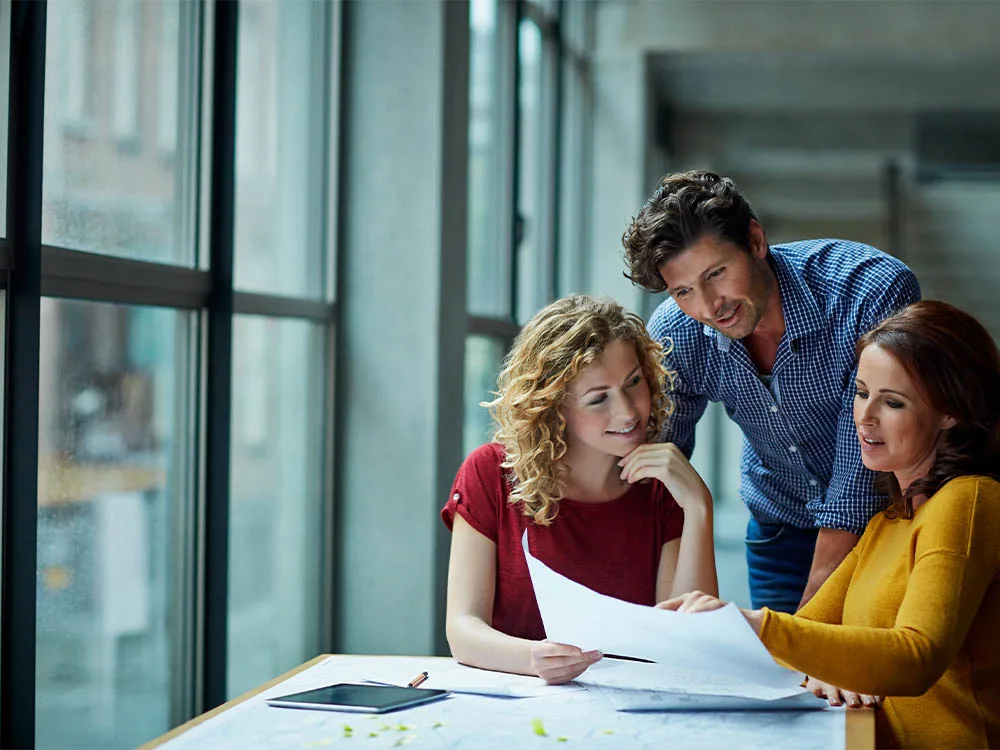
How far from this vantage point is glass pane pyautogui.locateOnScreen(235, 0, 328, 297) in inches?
115

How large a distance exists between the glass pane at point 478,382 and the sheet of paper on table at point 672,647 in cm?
259

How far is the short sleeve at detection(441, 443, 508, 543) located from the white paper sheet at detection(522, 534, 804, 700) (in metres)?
0.38

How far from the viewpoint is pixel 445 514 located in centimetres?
208

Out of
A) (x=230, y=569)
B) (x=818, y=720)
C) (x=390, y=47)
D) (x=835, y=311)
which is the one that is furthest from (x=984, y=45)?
(x=818, y=720)

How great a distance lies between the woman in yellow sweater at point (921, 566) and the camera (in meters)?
1.46

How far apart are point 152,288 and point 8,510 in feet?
2.10

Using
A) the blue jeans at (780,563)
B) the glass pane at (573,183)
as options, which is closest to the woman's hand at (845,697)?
the blue jeans at (780,563)

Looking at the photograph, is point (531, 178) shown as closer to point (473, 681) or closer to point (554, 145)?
point (554, 145)

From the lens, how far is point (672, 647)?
1.49 m

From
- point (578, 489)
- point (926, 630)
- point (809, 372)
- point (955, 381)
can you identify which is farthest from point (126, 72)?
point (926, 630)

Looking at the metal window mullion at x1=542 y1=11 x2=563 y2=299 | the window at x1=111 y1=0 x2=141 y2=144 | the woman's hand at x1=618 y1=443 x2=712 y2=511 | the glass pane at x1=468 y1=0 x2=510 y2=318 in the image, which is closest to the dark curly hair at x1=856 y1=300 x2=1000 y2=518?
the woman's hand at x1=618 y1=443 x2=712 y2=511

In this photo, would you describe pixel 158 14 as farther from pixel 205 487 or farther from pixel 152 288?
pixel 205 487

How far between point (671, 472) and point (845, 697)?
49 centimetres

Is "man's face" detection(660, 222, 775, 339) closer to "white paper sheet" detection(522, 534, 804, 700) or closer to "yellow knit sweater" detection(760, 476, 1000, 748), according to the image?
"yellow knit sweater" detection(760, 476, 1000, 748)
